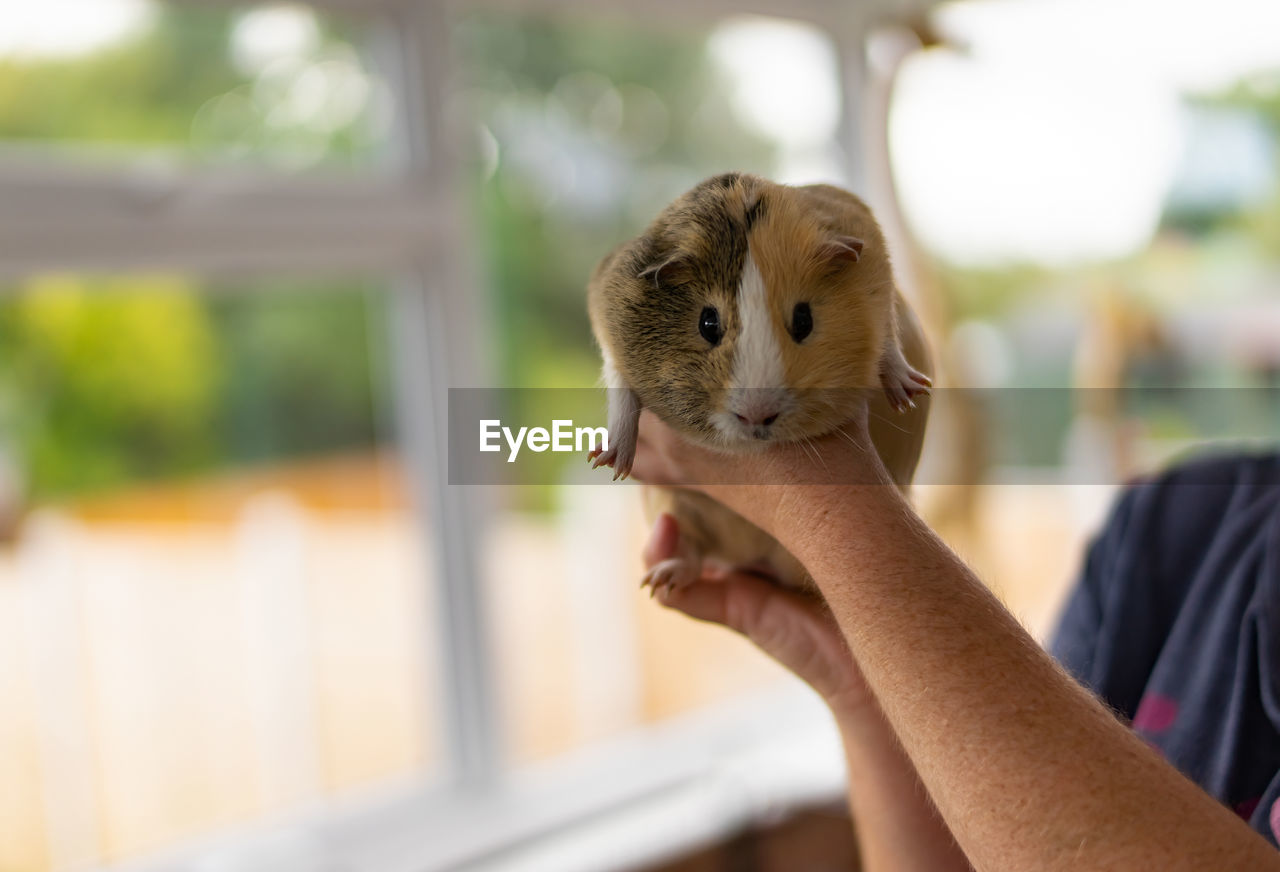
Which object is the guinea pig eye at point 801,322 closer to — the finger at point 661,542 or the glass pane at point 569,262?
the finger at point 661,542

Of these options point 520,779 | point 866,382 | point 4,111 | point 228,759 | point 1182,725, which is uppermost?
point 4,111

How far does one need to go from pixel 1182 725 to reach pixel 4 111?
1.89 m

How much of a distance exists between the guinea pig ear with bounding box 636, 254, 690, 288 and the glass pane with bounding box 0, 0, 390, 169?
1.47 meters

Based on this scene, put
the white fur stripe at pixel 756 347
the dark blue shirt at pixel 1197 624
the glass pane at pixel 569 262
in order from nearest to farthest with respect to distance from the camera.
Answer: the white fur stripe at pixel 756 347 < the dark blue shirt at pixel 1197 624 < the glass pane at pixel 569 262

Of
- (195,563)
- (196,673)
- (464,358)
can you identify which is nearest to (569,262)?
(464,358)

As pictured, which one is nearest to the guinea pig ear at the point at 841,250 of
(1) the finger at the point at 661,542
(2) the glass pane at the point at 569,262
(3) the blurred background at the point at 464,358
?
(1) the finger at the point at 661,542

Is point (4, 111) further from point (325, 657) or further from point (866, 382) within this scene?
point (866, 382)

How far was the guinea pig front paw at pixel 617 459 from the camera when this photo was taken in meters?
0.82

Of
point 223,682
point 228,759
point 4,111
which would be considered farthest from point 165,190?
point 228,759

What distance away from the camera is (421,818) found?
2.34 meters

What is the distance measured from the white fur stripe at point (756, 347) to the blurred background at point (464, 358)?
72cm

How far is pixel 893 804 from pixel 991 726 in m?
0.37

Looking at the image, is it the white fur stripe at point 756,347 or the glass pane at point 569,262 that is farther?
the glass pane at point 569,262

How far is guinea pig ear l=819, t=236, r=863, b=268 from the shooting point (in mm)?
774
